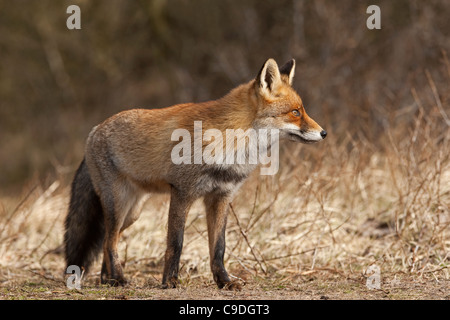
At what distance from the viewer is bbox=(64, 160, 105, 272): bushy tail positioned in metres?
5.89

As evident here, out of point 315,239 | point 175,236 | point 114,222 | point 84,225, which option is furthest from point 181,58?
point 175,236

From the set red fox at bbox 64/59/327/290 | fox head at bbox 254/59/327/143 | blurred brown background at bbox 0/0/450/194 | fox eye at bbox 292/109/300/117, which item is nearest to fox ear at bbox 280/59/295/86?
red fox at bbox 64/59/327/290

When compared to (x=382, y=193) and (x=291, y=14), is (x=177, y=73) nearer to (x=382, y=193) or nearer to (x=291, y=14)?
(x=291, y=14)

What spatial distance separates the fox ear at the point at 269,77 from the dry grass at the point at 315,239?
1.23 m

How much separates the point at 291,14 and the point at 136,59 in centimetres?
594

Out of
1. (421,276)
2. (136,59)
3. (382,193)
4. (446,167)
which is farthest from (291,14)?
(421,276)

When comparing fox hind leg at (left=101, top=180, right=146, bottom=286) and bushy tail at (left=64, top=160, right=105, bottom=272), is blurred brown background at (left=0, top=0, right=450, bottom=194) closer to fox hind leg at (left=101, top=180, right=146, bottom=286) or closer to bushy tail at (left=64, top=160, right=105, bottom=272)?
bushy tail at (left=64, top=160, right=105, bottom=272)

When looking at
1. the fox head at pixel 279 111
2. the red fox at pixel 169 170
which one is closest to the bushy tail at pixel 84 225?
the red fox at pixel 169 170

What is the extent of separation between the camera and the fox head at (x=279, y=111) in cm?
497

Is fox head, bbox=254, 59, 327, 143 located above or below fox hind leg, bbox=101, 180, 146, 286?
above

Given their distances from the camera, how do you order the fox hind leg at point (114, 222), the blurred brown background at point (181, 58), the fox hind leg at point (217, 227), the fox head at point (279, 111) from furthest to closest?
the blurred brown background at point (181, 58) → the fox hind leg at point (114, 222) → the fox hind leg at point (217, 227) → the fox head at point (279, 111)

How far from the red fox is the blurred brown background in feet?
14.9

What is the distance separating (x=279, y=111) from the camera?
198 inches

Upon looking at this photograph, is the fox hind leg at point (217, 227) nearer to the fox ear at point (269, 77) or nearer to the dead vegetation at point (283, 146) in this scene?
the dead vegetation at point (283, 146)
